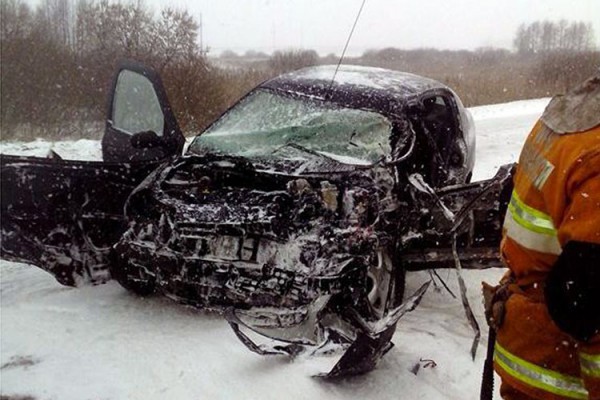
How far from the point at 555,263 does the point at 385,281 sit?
8.21 ft

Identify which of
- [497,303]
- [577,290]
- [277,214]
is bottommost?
[277,214]

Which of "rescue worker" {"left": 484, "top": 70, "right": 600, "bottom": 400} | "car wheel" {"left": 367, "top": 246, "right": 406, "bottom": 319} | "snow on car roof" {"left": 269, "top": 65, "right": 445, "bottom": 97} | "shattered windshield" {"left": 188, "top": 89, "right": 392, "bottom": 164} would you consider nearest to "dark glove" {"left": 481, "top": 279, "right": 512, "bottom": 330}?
"rescue worker" {"left": 484, "top": 70, "right": 600, "bottom": 400}

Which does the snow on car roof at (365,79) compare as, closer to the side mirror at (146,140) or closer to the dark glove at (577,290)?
the side mirror at (146,140)

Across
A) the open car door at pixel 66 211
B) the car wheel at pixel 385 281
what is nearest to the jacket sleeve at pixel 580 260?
the car wheel at pixel 385 281

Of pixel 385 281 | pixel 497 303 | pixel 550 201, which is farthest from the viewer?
pixel 385 281

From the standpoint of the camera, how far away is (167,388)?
3.05m

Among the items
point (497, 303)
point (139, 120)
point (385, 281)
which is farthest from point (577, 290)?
point (139, 120)

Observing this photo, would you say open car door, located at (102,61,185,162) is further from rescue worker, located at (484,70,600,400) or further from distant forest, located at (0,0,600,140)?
distant forest, located at (0,0,600,140)

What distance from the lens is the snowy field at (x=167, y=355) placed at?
3061 mm

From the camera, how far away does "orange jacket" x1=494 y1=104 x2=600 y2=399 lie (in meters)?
1.31

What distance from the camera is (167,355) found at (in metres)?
3.40

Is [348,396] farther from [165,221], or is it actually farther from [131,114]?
[131,114]

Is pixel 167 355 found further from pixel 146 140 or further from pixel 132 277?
pixel 146 140

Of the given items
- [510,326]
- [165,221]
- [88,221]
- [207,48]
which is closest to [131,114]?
[88,221]
